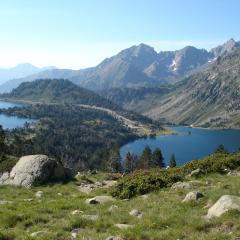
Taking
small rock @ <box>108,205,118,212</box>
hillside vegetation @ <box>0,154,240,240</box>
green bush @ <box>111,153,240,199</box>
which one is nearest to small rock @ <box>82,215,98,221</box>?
hillside vegetation @ <box>0,154,240,240</box>

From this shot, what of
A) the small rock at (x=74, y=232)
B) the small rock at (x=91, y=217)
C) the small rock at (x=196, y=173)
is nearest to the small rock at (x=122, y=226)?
the small rock at (x=91, y=217)

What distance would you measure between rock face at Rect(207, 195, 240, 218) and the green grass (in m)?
0.54

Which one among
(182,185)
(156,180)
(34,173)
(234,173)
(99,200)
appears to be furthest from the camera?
(34,173)

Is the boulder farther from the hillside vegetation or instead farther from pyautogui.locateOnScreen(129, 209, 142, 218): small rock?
pyautogui.locateOnScreen(129, 209, 142, 218): small rock

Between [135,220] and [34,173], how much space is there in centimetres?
2454

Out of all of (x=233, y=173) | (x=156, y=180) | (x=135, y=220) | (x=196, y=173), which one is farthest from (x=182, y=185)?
(x=135, y=220)

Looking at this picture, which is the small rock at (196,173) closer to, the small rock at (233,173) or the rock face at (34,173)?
the small rock at (233,173)

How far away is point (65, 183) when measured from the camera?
4469 centimetres

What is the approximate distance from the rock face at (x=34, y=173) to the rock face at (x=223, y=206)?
2536 cm

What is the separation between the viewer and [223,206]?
20938 millimetres

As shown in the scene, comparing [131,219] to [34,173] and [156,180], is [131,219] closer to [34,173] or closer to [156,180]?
[156,180]

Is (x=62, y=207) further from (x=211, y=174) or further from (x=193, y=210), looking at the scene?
(x=211, y=174)

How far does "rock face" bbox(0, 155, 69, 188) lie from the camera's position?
4353 cm

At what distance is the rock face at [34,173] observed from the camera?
43531mm
